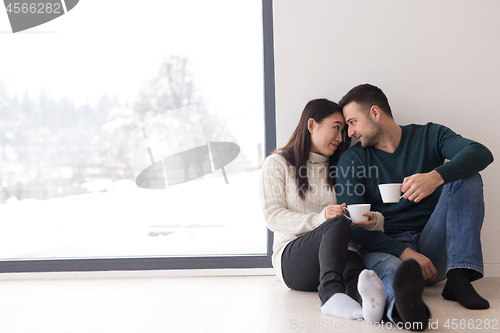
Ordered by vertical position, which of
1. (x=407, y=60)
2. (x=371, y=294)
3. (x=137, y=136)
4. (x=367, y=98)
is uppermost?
(x=407, y=60)

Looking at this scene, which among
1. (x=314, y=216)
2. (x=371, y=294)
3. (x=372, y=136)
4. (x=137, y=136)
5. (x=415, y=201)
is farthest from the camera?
(x=137, y=136)

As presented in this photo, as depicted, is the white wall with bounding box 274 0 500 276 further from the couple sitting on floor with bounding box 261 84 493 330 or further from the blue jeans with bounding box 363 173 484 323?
the blue jeans with bounding box 363 173 484 323

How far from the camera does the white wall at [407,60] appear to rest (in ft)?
6.23

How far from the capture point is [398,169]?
1.68 m

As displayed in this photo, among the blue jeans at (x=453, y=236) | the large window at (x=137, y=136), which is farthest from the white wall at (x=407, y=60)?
the blue jeans at (x=453, y=236)

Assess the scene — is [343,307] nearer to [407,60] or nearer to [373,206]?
[373,206]

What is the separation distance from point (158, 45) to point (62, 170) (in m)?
0.98

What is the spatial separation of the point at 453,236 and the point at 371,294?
0.52m

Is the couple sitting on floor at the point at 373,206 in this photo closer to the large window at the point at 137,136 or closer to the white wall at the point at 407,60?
the white wall at the point at 407,60

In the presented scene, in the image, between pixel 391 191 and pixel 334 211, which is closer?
pixel 391 191

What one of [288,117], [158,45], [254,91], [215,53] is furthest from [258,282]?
[158,45]

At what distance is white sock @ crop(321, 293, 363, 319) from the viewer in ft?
3.94

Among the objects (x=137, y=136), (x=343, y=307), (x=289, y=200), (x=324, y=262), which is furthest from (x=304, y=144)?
(x=137, y=136)

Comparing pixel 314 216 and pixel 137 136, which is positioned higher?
pixel 137 136
